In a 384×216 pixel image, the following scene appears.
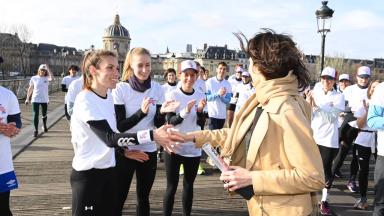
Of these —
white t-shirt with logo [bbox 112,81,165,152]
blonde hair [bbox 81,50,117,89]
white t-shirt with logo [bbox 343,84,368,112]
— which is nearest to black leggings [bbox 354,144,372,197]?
white t-shirt with logo [bbox 343,84,368,112]

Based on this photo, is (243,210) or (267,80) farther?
(243,210)

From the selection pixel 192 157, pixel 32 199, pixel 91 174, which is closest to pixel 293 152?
pixel 91 174

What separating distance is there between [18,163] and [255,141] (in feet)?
26.0

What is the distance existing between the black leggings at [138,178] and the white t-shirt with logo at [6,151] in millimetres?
1119

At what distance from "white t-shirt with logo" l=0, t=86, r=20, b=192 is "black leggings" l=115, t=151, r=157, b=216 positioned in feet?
3.67

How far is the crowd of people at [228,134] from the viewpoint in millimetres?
2416

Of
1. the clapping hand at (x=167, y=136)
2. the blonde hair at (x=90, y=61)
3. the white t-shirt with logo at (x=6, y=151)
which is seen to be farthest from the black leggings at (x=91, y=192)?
the white t-shirt with logo at (x=6, y=151)

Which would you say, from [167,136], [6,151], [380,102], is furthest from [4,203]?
[380,102]

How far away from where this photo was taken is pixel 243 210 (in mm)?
6398

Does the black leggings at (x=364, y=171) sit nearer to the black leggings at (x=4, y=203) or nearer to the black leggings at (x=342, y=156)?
the black leggings at (x=342, y=156)

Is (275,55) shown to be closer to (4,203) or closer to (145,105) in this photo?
(145,105)

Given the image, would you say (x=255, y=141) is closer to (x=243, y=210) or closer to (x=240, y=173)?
(x=240, y=173)

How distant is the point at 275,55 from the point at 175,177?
3030 mm

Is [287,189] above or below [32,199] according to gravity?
above
